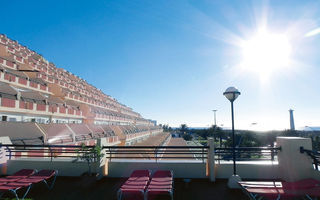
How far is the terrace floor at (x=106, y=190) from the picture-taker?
4.68 meters

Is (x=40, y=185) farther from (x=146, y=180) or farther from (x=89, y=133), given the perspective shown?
(x=89, y=133)

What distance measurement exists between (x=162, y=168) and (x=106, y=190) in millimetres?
2038

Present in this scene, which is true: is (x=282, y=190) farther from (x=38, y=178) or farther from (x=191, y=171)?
(x=38, y=178)

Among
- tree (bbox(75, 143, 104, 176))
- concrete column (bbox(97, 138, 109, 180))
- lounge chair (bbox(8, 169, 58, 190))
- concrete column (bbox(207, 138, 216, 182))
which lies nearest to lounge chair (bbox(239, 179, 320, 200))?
concrete column (bbox(207, 138, 216, 182))

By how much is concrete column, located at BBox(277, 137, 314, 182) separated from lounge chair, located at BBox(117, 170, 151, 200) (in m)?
4.58

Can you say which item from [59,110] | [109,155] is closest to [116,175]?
[109,155]

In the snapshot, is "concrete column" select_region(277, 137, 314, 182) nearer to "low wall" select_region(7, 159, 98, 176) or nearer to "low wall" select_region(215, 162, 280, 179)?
"low wall" select_region(215, 162, 280, 179)

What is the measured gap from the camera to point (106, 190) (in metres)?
5.13

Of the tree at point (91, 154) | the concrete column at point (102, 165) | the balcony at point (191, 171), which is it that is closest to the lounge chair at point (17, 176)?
the balcony at point (191, 171)

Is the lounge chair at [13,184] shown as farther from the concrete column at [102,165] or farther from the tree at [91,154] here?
the concrete column at [102,165]

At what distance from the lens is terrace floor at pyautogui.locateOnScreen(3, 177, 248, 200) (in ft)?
15.4

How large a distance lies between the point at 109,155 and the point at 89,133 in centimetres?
2174

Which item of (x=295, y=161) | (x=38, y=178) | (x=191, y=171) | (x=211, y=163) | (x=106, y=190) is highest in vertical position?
(x=295, y=161)

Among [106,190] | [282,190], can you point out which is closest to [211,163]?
[282,190]
